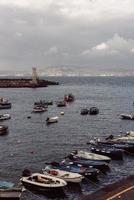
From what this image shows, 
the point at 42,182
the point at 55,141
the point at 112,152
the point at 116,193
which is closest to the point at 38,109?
the point at 55,141

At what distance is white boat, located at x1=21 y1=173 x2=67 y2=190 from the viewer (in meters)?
58.7

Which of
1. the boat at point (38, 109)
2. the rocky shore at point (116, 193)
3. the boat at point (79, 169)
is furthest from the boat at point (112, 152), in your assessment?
the boat at point (38, 109)

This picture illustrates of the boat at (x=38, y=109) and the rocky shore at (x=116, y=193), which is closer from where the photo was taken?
the rocky shore at (x=116, y=193)

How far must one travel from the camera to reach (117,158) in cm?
7912

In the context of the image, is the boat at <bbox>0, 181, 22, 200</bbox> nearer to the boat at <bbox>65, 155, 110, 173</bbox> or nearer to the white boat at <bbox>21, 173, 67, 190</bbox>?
the white boat at <bbox>21, 173, 67, 190</bbox>

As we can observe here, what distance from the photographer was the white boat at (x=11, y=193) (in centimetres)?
5481

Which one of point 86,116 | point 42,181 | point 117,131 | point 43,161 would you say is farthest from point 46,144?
point 86,116

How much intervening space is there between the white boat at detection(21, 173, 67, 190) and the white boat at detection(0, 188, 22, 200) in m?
4.73

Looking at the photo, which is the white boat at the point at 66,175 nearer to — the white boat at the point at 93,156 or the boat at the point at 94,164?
the boat at the point at 94,164

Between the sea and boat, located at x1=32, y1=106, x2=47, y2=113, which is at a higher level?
boat, located at x1=32, y1=106, x2=47, y2=113

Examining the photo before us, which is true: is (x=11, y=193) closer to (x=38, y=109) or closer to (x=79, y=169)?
(x=79, y=169)

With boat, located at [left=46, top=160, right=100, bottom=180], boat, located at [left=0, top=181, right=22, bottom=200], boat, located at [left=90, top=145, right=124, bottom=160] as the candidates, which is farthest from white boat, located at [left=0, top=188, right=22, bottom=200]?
boat, located at [left=90, top=145, right=124, bottom=160]

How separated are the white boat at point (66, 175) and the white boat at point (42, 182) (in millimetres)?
2121

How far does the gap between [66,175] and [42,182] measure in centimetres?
425
